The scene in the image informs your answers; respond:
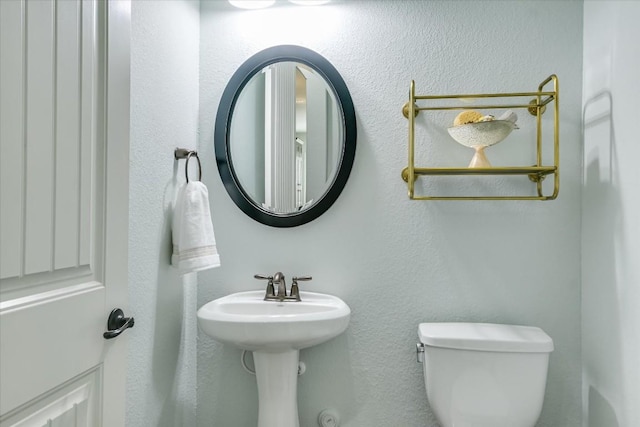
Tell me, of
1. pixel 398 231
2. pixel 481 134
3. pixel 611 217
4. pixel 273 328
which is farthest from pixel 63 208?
pixel 611 217

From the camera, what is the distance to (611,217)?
142cm

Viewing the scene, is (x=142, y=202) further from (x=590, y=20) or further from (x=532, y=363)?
(x=590, y=20)

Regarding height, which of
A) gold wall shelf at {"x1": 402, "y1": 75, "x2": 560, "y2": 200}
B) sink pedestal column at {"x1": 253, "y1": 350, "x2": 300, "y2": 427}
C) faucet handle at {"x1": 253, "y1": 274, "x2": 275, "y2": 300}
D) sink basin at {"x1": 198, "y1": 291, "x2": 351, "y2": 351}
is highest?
gold wall shelf at {"x1": 402, "y1": 75, "x2": 560, "y2": 200}

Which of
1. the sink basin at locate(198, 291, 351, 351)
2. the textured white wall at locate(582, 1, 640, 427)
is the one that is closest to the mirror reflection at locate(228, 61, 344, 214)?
the sink basin at locate(198, 291, 351, 351)

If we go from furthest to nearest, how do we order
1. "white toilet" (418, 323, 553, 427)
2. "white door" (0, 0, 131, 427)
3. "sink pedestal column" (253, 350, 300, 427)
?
"sink pedestal column" (253, 350, 300, 427), "white toilet" (418, 323, 553, 427), "white door" (0, 0, 131, 427)

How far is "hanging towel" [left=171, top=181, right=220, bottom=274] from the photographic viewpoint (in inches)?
57.3

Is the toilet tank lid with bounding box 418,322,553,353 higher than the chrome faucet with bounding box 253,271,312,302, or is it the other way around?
the chrome faucet with bounding box 253,271,312,302

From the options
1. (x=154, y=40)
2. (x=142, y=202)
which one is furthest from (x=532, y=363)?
(x=154, y=40)

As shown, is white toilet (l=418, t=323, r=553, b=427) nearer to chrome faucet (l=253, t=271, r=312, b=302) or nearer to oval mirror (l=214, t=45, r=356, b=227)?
chrome faucet (l=253, t=271, r=312, b=302)

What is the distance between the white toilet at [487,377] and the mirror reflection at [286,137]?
0.76m

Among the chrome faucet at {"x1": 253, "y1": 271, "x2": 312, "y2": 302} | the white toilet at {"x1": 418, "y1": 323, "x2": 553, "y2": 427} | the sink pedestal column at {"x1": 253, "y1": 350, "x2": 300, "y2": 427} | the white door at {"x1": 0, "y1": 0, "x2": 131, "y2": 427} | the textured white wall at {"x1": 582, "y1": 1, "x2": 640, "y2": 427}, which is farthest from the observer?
the chrome faucet at {"x1": 253, "y1": 271, "x2": 312, "y2": 302}

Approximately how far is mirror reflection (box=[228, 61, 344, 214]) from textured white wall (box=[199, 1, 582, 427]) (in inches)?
3.9

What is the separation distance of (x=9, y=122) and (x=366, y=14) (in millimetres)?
1406

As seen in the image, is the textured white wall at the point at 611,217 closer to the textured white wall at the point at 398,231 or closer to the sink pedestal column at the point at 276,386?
the textured white wall at the point at 398,231
